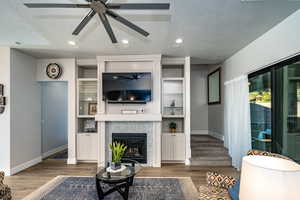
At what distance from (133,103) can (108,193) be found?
7.94 ft

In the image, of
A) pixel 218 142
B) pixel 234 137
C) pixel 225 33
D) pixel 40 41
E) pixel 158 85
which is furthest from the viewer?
pixel 218 142

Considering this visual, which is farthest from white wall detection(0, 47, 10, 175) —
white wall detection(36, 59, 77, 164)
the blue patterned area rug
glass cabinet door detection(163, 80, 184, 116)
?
glass cabinet door detection(163, 80, 184, 116)

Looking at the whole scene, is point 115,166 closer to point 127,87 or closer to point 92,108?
point 127,87

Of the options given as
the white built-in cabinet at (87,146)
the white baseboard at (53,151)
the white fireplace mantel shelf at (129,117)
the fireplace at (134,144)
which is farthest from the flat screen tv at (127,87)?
the white baseboard at (53,151)

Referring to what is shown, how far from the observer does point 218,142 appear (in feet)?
18.4

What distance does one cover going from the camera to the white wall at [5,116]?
4039mm

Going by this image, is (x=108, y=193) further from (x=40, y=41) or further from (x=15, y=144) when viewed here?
(x=40, y=41)

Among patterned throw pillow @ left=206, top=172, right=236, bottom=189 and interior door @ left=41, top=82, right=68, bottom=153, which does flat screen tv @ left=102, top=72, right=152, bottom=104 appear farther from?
patterned throw pillow @ left=206, top=172, right=236, bottom=189

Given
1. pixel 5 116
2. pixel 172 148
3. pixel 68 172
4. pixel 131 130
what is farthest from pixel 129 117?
pixel 5 116

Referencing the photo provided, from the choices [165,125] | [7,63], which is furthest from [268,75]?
[7,63]

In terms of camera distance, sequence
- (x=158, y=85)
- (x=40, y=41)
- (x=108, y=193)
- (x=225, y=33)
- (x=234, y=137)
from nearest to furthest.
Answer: (x=108, y=193) → (x=225, y=33) → (x=40, y=41) → (x=234, y=137) → (x=158, y=85)

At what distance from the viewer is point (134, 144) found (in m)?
4.74

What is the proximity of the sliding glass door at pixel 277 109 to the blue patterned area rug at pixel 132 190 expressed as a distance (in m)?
1.69

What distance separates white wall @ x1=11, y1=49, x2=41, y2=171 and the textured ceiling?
0.44 meters
